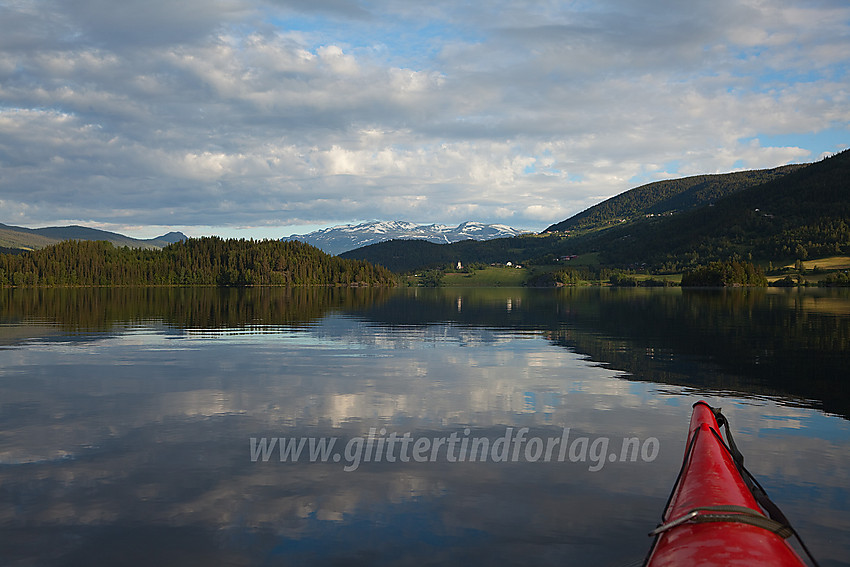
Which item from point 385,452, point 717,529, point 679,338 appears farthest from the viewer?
point 679,338

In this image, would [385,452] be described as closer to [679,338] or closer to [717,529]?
[717,529]

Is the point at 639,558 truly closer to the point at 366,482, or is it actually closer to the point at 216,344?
the point at 366,482

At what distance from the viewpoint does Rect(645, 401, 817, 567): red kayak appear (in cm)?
762

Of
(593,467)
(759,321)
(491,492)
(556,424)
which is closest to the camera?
(491,492)

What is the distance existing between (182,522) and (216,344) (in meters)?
36.3

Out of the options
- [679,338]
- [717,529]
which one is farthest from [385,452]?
[679,338]

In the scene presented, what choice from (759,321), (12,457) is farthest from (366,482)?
(759,321)

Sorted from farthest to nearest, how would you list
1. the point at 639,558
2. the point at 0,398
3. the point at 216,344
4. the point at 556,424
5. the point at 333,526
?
the point at 216,344
the point at 0,398
the point at 556,424
the point at 333,526
the point at 639,558

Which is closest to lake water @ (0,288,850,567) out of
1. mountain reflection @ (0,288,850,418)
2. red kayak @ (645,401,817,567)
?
mountain reflection @ (0,288,850,418)

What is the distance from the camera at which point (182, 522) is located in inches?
524

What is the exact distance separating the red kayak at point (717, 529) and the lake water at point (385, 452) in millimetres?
2798

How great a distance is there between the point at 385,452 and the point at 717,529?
11.9 meters

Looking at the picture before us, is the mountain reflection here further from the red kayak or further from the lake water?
the red kayak

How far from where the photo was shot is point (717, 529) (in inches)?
328
